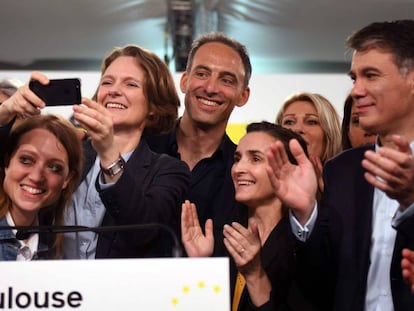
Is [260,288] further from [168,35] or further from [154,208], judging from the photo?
[168,35]

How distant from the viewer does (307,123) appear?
318cm

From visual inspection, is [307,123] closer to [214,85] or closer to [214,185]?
[214,85]

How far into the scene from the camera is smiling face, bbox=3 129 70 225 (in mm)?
2102

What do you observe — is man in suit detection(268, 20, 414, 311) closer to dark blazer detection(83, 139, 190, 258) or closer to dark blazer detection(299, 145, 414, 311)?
dark blazer detection(299, 145, 414, 311)

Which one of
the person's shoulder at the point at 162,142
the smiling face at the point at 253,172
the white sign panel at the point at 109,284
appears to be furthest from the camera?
the person's shoulder at the point at 162,142

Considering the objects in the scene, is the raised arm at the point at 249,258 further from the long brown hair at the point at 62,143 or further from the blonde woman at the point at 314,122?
the blonde woman at the point at 314,122

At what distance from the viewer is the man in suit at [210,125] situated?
2531mm

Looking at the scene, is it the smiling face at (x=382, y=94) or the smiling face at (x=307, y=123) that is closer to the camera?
the smiling face at (x=382, y=94)

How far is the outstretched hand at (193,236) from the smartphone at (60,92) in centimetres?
42

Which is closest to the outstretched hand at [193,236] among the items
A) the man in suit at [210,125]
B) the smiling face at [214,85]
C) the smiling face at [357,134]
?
the man in suit at [210,125]

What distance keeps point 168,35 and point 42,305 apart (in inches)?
160

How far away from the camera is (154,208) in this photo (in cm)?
204

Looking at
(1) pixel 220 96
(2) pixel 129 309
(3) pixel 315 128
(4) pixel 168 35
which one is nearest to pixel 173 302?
(2) pixel 129 309

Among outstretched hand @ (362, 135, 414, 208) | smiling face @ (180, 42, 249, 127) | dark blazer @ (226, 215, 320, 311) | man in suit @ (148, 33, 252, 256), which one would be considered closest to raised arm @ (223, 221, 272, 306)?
dark blazer @ (226, 215, 320, 311)
